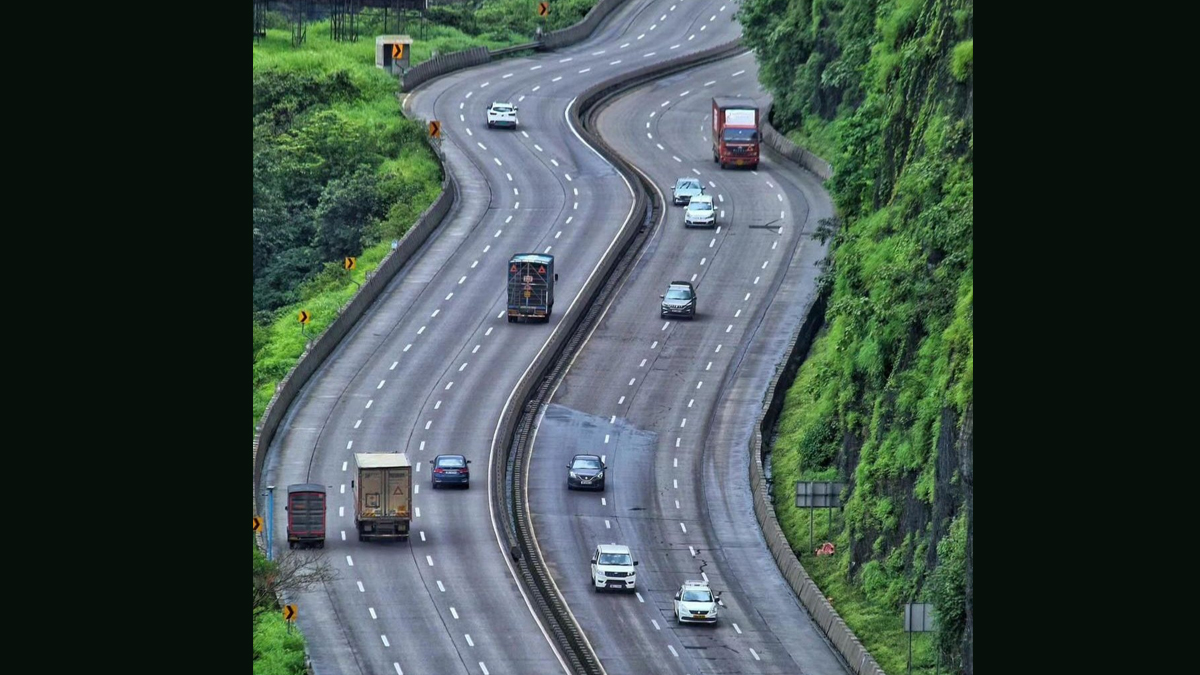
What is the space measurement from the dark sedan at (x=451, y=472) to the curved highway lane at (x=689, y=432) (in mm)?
2686

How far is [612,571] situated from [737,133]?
2303 inches

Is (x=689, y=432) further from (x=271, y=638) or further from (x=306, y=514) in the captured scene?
(x=271, y=638)

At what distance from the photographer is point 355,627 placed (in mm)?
73750

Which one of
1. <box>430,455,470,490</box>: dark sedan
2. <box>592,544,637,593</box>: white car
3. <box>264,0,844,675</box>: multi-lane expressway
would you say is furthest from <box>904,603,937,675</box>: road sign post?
<box>430,455,470,490</box>: dark sedan

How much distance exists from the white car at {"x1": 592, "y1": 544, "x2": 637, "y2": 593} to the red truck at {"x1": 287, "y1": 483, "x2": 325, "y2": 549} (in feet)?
31.3

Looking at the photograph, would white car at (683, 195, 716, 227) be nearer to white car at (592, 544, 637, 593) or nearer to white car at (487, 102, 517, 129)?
white car at (487, 102, 517, 129)

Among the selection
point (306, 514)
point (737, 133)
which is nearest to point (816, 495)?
point (306, 514)

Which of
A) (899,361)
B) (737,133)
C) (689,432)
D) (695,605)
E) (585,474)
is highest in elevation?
(737,133)

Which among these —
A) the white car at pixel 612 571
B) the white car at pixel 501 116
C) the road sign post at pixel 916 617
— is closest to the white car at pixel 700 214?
the white car at pixel 501 116

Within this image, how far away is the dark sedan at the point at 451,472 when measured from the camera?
286ft

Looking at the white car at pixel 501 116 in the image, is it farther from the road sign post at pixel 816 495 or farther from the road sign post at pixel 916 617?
the road sign post at pixel 916 617

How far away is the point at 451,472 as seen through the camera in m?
87.2
